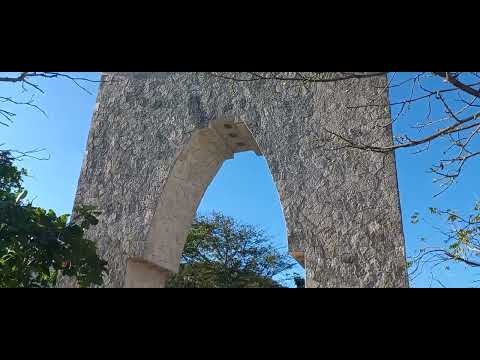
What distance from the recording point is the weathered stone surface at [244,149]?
397 cm

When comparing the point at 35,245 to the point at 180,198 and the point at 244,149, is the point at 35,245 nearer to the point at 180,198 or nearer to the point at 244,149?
the point at 180,198

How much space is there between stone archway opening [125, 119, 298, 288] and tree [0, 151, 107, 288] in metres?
1.12

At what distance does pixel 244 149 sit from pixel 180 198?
3.35ft


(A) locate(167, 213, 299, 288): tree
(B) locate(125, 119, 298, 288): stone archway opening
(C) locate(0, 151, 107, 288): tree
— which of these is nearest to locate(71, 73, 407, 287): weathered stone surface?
(B) locate(125, 119, 298, 288): stone archway opening

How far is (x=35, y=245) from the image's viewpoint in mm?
3412

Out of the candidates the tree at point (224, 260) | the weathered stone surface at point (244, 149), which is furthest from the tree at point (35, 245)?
the tree at point (224, 260)

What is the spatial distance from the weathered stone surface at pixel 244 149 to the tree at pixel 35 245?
1.08 metres

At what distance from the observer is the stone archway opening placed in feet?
15.7
